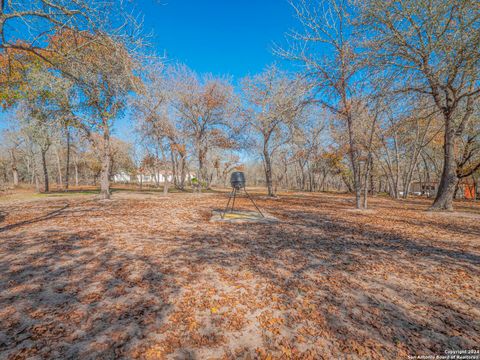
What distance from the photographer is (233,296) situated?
3.01 meters

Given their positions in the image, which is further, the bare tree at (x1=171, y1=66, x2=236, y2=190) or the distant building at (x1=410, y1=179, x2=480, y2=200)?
the distant building at (x1=410, y1=179, x2=480, y2=200)

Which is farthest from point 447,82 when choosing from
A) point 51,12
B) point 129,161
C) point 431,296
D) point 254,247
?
point 129,161

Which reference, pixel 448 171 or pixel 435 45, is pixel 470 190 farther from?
pixel 435 45

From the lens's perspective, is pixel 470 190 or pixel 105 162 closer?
pixel 105 162

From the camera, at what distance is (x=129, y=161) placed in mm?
42594

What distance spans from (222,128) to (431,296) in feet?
67.6

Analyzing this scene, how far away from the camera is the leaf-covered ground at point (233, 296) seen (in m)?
2.10

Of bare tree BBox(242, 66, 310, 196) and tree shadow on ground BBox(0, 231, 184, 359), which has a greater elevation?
bare tree BBox(242, 66, 310, 196)

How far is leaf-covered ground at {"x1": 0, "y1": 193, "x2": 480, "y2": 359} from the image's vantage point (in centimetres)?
210

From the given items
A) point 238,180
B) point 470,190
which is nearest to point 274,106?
point 238,180

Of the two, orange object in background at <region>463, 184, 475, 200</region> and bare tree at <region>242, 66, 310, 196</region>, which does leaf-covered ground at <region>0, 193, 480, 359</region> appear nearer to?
bare tree at <region>242, 66, 310, 196</region>

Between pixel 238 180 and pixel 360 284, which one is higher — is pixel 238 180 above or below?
above

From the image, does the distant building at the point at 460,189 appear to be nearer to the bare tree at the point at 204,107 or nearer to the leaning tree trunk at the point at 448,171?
the leaning tree trunk at the point at 448,171

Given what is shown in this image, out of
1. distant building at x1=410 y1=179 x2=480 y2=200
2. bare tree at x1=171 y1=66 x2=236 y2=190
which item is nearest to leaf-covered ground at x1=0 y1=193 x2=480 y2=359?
bare tree at x1=171 y1=66 x2=236 y2=190
